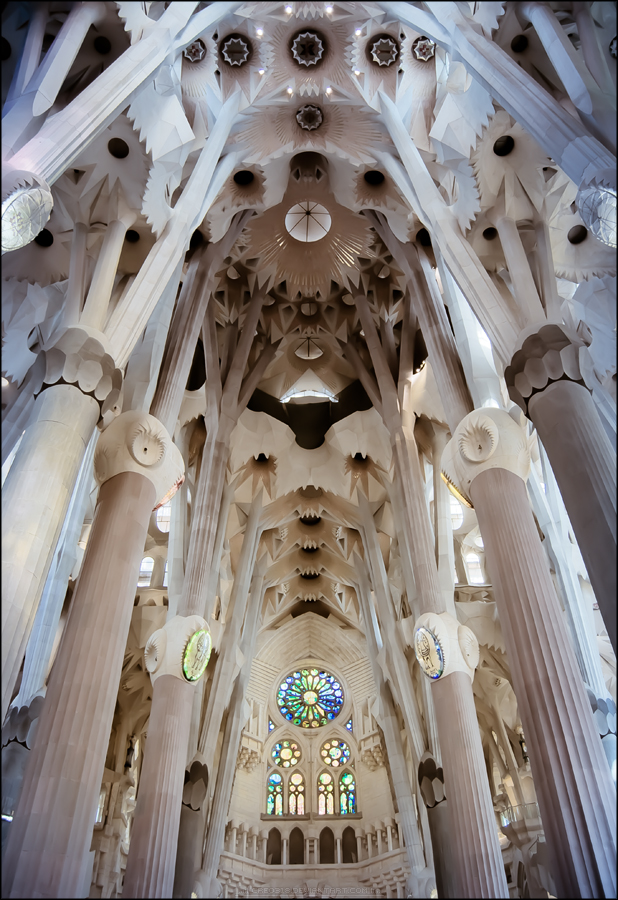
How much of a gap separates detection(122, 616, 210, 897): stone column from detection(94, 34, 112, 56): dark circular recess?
804cm

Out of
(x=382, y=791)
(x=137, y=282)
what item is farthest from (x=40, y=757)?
(x=382, y=791)

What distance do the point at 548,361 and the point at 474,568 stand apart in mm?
11762

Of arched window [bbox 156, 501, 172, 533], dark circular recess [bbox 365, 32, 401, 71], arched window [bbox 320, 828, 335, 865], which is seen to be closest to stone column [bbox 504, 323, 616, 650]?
dark circular recess [bbox 365, 32, 401, 71]

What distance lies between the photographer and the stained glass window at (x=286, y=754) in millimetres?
21319

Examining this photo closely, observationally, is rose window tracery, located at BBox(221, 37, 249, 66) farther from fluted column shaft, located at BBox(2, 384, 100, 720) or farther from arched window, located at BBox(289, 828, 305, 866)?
arched window, located at BBox(289, 828, 305, 866)

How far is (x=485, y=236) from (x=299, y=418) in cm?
948

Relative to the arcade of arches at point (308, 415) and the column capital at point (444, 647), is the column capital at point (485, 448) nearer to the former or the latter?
the arcade of arches at point (308, 415)

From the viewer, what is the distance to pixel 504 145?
29.5 ft

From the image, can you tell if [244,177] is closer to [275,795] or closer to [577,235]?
[577,235]

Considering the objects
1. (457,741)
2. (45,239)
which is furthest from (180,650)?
(45,239)

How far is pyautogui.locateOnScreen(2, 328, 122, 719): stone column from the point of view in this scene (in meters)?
5.39

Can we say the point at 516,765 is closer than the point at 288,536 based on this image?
Yes

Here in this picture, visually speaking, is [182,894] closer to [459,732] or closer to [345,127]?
[459,732]

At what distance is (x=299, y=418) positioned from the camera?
1839cm
